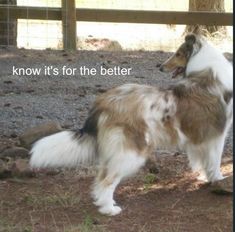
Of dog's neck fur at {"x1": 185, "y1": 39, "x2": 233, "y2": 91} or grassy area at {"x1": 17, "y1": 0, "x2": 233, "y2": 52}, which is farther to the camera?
grassy area at {"x1": 17, "y1": 0, "x2": 233, "y2": 52}

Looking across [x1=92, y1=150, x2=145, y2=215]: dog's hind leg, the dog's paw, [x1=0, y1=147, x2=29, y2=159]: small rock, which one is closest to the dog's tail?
[x1=92, y1=150, x2=145, y2=215]: dog's hind leg

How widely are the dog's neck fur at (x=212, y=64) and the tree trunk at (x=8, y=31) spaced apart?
295 inches

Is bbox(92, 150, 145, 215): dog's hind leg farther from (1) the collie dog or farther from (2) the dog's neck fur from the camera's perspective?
(2) the dog's neck fur

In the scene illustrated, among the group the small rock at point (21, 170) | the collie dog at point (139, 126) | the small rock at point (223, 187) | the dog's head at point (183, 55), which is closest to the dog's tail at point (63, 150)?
the collie dog at point (139, 126)

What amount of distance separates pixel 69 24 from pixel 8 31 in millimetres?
1412

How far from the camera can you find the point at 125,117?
539 centimetres

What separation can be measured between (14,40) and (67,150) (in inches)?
320

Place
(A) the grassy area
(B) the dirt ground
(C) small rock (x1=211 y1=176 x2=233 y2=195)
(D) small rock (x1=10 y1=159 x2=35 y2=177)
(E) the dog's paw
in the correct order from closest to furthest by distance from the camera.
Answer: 1. (B) the dirt ground
2. (E) the dog's paw
3. (C) small rock (x1=211 y1=176 x2=233 y2=195)
4. (D) small rock (x1=10 y1=159 x2=35 y2=177)
5. (A) the grassy area

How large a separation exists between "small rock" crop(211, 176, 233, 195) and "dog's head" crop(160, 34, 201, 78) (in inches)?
43.4

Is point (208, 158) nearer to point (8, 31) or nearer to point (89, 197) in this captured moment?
point (89, 197)

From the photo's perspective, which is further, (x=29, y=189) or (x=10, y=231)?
(x=29, y=189)

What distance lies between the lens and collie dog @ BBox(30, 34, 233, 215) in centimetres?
542

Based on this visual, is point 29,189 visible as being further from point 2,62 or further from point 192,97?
point 2,62

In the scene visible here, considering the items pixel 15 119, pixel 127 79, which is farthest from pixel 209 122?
pixel 127 79
